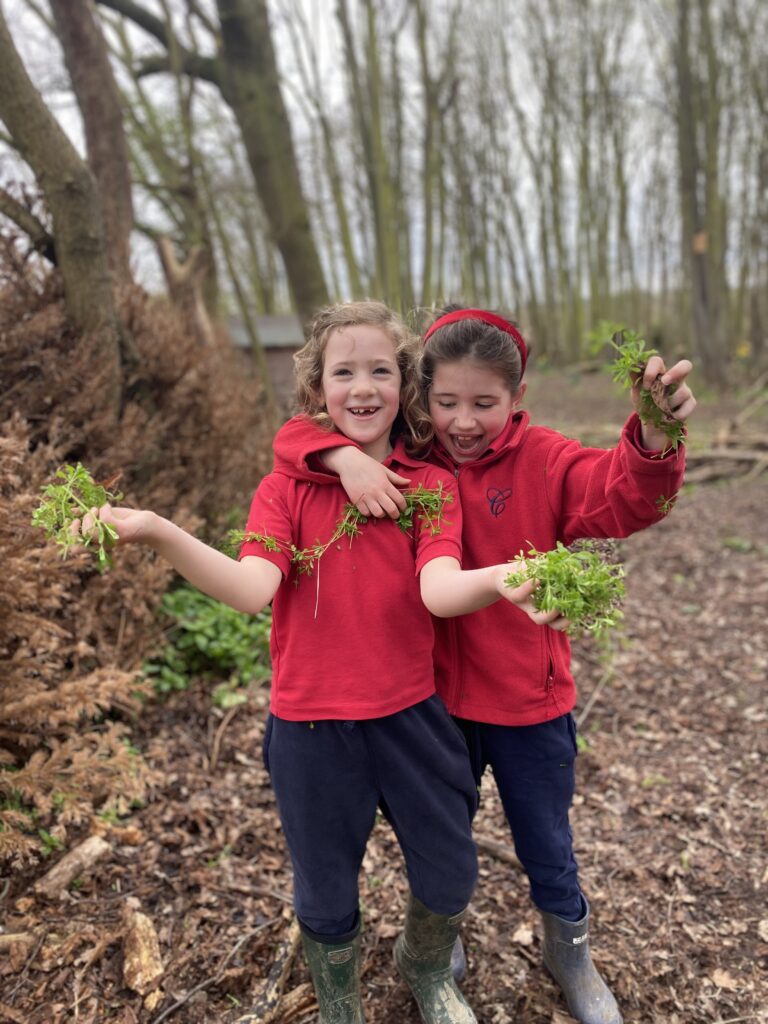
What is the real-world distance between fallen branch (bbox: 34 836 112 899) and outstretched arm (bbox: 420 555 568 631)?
1.91 m

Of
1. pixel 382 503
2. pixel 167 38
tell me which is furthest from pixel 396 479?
pixel 167 38

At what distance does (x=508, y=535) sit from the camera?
5.93 ft

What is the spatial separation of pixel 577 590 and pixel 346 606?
0.66m

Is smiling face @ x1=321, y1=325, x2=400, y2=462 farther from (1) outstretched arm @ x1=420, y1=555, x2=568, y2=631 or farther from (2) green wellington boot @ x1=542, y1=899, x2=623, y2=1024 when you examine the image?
(2) green wellington boot @ x1=542, y1=899, x2=623, y2=1024

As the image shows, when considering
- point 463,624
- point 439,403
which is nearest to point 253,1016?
point 463,624

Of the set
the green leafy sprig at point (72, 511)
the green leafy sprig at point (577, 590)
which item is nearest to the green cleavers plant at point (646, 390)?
the green leafy sprig at point (577, 590)

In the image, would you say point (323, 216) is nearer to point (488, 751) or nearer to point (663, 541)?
point (663, 541)

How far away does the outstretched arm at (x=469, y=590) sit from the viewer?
49.5 inches

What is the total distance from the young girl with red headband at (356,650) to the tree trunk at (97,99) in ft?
16.8

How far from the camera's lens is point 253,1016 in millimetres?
2098

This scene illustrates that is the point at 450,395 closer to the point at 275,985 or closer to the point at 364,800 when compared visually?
the point at 364,800

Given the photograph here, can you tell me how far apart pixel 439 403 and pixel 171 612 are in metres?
2.63

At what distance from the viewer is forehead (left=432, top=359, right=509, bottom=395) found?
1733mm

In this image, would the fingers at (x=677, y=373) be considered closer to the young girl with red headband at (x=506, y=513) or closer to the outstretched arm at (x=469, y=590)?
the young girl with red headband at (x=506, y=513)
